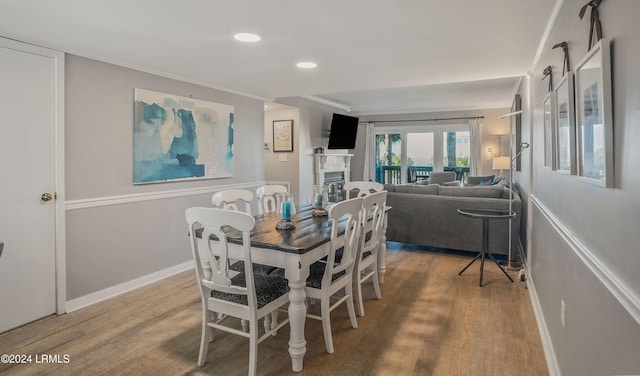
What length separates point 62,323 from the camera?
2.83 metres

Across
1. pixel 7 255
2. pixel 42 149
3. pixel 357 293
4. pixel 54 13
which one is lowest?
pixel 357 293

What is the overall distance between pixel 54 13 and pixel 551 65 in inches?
122

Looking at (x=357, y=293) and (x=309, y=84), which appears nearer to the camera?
(x=357, y=293)

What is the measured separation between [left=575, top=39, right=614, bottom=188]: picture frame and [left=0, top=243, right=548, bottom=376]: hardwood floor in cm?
142

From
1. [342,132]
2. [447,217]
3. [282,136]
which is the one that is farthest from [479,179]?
[282,136]

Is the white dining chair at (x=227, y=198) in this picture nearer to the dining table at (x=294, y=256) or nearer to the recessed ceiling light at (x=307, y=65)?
the dining table at (x=294, y=256)

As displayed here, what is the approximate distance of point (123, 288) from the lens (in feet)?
11.3

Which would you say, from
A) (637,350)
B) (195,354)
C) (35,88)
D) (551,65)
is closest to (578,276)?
(637,350)

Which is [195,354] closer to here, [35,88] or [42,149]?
[42,149]

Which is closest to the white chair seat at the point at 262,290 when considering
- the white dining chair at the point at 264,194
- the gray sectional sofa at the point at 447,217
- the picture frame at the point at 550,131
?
the white dining chair at the point at 264,194

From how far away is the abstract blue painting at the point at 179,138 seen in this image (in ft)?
11.7

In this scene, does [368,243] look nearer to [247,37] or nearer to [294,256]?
[294,256]

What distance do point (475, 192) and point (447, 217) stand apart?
1.48 feet

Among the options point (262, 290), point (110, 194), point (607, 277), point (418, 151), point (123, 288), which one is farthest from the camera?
point (418, 151)
